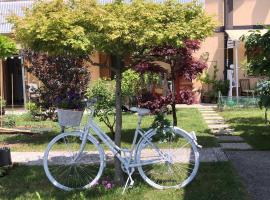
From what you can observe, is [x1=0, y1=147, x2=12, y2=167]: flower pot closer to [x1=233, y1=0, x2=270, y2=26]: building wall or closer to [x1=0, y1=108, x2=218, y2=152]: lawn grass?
[x1=0, y1=108, x2=218, y2=152]: lawn grass

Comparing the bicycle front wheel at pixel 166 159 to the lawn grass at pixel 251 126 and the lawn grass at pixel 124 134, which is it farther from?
the lawn grass at pixel 251 126

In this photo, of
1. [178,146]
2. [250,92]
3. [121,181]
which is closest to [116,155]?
[121,181]

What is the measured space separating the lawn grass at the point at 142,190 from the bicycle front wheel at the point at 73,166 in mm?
158

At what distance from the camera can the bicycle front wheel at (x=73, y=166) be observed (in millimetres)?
5875

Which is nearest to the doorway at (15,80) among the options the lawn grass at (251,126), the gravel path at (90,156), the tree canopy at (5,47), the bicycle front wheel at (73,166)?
the tree canopy at (5,47)

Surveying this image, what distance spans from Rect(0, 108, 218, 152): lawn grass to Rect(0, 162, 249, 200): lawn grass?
2.16 m

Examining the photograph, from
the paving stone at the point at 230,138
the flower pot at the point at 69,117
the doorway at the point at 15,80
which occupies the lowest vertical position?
the paving stone at the point at 230,138

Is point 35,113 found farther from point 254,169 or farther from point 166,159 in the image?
point 166,159

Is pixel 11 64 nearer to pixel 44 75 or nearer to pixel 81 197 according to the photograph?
pixel 44 75

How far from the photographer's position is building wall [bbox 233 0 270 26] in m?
17.7

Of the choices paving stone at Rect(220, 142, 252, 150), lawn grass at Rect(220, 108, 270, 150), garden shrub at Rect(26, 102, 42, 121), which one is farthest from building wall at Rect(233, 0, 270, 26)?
paving stone at Rect(220, 142, 252, 150)

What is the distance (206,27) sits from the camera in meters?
5.68

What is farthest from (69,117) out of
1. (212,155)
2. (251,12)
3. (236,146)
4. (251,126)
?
(251,12)

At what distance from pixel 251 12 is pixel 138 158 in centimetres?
1341
